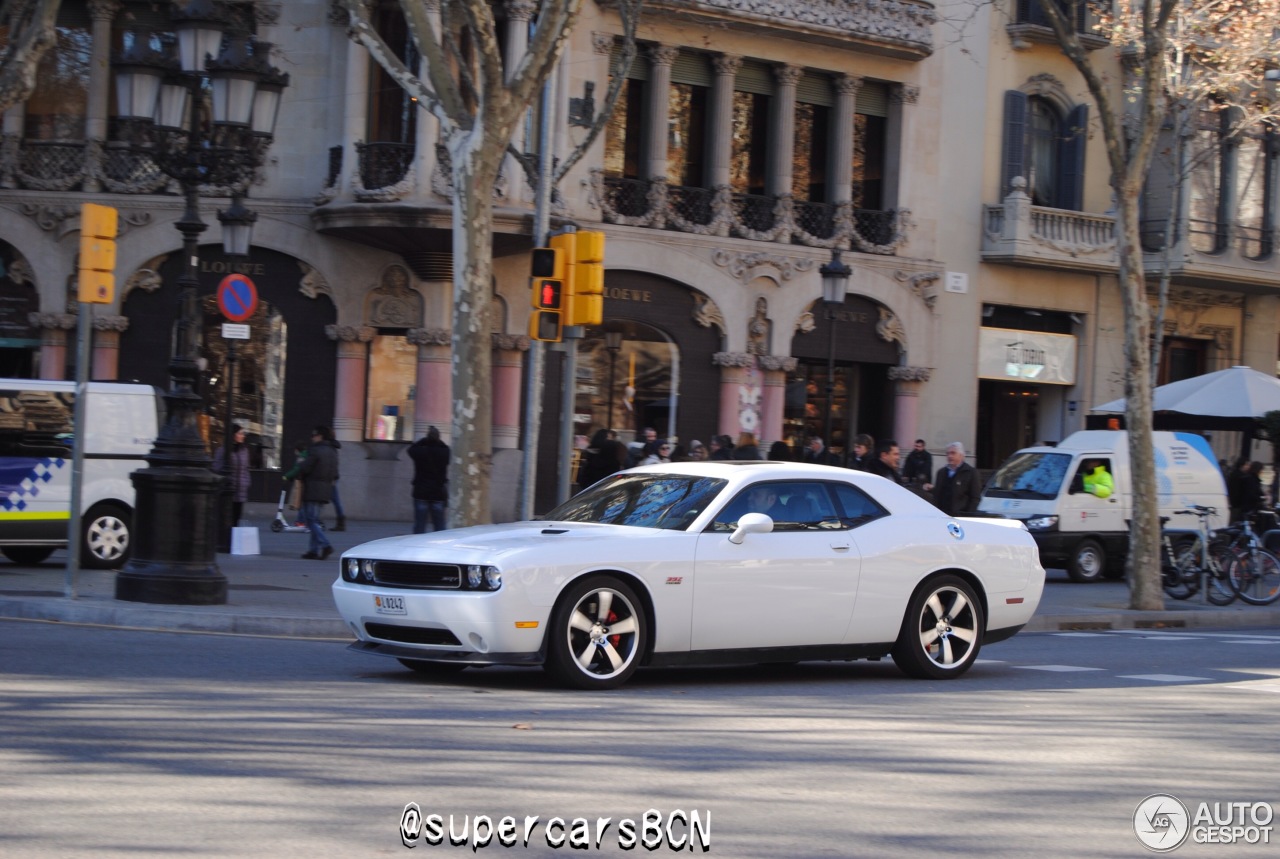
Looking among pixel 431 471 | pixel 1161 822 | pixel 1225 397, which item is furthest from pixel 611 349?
pixel 1161 822

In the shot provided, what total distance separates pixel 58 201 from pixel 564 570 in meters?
20.8

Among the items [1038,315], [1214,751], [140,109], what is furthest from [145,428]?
[1038,315]

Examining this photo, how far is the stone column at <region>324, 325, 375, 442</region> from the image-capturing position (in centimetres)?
A: 2859

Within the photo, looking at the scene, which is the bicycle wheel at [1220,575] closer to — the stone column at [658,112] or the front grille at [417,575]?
the stone column at [658,112]

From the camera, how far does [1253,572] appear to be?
20734mm

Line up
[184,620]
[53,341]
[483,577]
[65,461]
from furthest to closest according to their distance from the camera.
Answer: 1. [53,341]
2. [65,461]
3. [184,620]
4. [483,577]

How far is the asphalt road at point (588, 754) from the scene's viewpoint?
245 inches

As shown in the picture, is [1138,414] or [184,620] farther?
[1138,414]

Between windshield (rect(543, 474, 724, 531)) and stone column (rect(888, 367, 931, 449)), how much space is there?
858 inches

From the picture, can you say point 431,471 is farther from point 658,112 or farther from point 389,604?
point 389,604

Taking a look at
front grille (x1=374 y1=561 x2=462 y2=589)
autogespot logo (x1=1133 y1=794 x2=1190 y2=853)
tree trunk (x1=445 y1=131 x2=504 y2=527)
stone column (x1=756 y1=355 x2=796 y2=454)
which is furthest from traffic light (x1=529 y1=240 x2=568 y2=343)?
stone column (x1=756 y1=355 x2=796 y2=454)

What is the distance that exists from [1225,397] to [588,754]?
71.2 feet

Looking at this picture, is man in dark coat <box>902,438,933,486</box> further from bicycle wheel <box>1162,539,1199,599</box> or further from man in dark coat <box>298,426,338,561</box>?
man in dark coat <box>298,426,338,561</box>

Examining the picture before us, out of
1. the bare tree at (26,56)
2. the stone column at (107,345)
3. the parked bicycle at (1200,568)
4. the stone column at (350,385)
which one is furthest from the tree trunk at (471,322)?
the stone column at (107,345)
